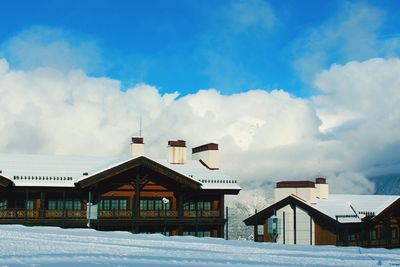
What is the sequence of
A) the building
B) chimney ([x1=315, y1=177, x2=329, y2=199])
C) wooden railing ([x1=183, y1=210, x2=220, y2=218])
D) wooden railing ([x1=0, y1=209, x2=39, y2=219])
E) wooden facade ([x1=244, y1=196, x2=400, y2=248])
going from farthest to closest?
1. chimney ([x1=315, y1=177, x2=329, y2=199])
2. wooden facade ([x1=244, y1=196, x2=400, y2=248])
3. wooden railing ([x1=183, y1=210, x2=220, y2=218])
4. the building
5. wooden railing ([x1=0, y1=209, x2=39, y2=219])

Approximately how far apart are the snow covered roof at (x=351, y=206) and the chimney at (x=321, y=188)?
1.69ft

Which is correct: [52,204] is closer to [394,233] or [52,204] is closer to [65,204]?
[65,204]

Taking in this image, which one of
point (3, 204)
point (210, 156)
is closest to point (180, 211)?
point (210, 156)

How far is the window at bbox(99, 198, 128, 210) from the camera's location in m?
39.1

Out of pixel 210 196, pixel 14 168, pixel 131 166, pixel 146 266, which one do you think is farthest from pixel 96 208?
pixel 146 266

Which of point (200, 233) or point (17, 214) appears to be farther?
point (200, 233)

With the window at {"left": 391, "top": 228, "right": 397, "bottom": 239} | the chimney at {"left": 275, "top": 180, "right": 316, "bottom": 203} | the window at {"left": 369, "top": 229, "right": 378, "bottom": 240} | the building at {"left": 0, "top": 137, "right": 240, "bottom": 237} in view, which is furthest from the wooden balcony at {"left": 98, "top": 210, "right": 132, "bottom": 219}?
the window at {"left": 391, "top": 228, "right": 397, "bottom": 239}

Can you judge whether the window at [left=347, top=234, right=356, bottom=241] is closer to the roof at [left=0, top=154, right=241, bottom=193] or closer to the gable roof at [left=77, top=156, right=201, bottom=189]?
the roof at [left=0, top=154, right=241, bottom=193]

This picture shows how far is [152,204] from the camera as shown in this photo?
4069 cm

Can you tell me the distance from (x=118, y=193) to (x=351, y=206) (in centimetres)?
1782

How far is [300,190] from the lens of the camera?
4406cm

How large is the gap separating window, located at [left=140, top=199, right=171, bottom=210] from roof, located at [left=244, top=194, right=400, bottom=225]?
8202mm

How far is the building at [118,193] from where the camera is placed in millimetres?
36062

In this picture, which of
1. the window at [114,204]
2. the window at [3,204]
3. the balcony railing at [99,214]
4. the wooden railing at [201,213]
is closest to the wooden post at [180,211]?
the balcony railing at [99,214]
